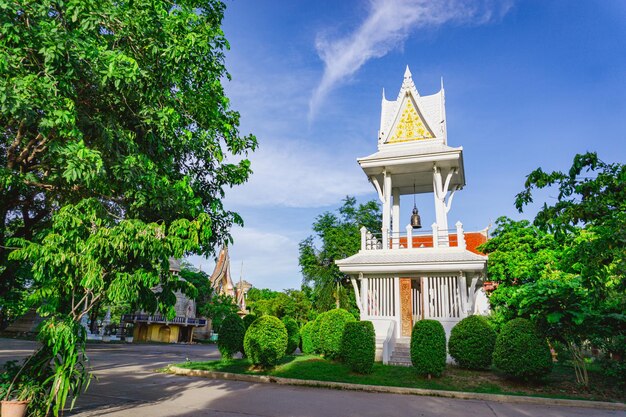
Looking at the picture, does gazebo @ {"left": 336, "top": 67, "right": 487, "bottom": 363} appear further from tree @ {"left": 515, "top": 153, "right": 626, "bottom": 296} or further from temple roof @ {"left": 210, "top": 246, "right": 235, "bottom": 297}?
temple roof @ {"left": 210, "top": 246, "right": 235, "bottom": 297}

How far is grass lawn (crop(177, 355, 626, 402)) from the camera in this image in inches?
402

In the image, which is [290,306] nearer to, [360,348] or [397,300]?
[397,300]

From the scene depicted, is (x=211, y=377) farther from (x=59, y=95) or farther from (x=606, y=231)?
(x=606, y=231)

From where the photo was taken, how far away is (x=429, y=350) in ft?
36.8

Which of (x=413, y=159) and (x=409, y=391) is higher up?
(x=413, y=159)

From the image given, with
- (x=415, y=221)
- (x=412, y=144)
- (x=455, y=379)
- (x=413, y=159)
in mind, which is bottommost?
(x=455, y=379)

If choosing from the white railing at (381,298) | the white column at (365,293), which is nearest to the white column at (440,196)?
the white railing at (381,298)

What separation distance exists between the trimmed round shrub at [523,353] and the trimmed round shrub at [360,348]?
11.4ft

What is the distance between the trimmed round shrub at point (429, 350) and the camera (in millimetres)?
11133

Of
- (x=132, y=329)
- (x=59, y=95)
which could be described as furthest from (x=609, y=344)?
(x=132, y=329)

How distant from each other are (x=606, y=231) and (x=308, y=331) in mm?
13423

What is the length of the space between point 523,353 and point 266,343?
7445mm

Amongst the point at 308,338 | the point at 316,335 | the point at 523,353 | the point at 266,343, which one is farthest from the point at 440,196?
the point at 266,343

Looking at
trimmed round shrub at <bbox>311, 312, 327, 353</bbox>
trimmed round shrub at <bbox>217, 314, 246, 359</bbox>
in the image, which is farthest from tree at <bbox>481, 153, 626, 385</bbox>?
trimmed round shrub at <bbox>217, 314, 246, 359</bbox>
